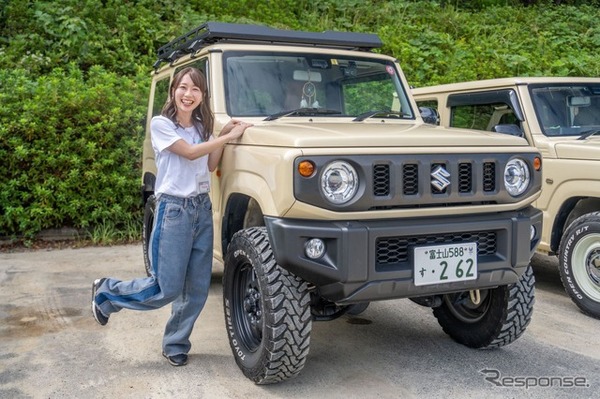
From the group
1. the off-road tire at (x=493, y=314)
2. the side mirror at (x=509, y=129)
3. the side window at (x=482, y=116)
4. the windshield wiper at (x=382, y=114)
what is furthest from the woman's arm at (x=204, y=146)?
the side window at (x=482, y=116)

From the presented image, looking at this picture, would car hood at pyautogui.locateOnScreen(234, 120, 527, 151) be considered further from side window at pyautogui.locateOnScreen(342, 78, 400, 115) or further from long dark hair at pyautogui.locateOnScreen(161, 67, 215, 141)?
side window at pyautogui.locateOnScreen(342, 78, 400, 115)

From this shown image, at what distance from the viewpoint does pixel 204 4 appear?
12.8 meters

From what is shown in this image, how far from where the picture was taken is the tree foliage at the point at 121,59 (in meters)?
7.21

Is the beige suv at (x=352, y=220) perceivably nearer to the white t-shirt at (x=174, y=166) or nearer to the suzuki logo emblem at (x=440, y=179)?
the suzuki logo emblem at (x=440, y=179)

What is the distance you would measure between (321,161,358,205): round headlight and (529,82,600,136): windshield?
9.87ft

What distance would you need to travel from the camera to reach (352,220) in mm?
3186

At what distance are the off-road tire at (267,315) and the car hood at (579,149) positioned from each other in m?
2.86

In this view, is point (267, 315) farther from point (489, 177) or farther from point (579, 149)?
point (579, 149)

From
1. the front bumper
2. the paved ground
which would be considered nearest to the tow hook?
the paved ground

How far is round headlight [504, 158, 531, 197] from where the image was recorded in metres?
3.57

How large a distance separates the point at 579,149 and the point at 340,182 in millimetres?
2769

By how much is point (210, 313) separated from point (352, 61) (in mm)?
2206

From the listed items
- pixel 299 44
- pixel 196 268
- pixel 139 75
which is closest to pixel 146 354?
pixel 196 268

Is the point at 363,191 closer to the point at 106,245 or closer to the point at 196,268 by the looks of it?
the point at 196,268
